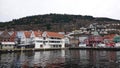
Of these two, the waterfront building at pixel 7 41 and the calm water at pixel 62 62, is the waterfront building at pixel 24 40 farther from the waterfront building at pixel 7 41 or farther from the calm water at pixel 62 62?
the calm water at pixel 62 62

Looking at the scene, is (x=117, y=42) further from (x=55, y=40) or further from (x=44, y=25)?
(x=44, y=25)

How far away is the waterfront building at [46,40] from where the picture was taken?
103 meters

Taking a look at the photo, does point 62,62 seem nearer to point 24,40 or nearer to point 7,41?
point 7,41

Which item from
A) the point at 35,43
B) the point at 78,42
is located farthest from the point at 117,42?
the point at 35,43

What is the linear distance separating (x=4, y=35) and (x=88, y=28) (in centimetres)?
10137

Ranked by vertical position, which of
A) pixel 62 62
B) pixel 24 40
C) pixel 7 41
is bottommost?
pixel 62 62

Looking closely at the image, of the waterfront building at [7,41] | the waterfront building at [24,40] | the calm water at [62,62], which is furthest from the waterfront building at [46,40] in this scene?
the calm water at [62,62]

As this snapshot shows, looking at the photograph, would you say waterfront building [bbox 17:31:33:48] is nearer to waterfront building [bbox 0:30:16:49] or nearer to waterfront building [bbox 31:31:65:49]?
waterfront building [bbox 0:30:16:49]

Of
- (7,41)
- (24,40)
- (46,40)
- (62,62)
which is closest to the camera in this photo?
(62,62)

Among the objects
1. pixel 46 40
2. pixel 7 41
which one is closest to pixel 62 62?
pixel 7 41

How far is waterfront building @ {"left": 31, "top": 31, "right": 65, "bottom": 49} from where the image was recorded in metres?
103

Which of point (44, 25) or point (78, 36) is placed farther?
point (44, 25)

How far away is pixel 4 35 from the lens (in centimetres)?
10469

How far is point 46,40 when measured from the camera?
347 ft
